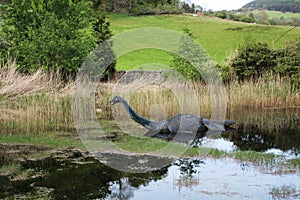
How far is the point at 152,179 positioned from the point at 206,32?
27344 mm

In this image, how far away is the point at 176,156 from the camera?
830cm

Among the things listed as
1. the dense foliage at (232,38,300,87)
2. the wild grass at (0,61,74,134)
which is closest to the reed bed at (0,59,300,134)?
the wild grass at (0,61,74,134)

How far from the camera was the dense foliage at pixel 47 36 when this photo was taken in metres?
14.1

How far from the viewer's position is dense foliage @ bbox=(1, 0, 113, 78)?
1405 centimetres

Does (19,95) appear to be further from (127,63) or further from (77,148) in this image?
(127,63)

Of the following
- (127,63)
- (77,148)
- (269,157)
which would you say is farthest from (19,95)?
(127,63)

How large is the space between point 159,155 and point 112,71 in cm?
1074

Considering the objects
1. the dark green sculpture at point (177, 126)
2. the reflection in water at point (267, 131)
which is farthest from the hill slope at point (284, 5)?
the dark green sculpture at point (177, 126)

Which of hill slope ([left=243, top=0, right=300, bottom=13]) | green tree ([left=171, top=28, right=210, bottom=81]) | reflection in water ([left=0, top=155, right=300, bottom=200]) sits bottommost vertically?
reflection in water ([left=0, top=155, right=300, bottom=200])

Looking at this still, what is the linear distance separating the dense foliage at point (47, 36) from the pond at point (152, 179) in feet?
20.6

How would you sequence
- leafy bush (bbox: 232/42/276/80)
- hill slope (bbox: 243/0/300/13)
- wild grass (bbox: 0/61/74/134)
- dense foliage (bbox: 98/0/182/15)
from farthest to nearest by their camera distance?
hill slope (bbox: 243/0/300/13) → dense foliage (bbox: 98/0/182/15) → leafy bush (bbox: 232/42/276/80) → wild grass (bbox: 0/61/74/134)

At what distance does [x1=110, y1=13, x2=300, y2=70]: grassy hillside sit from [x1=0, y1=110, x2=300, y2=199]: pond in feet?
50.3

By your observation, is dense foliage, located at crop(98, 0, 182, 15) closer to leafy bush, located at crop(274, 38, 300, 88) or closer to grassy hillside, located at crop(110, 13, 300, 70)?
grassy hillside, located at crop(110, 13, 300, 70)

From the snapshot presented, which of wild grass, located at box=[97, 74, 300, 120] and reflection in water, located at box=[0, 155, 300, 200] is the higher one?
wild grass, located at box=[97, 74, 300, 120]
